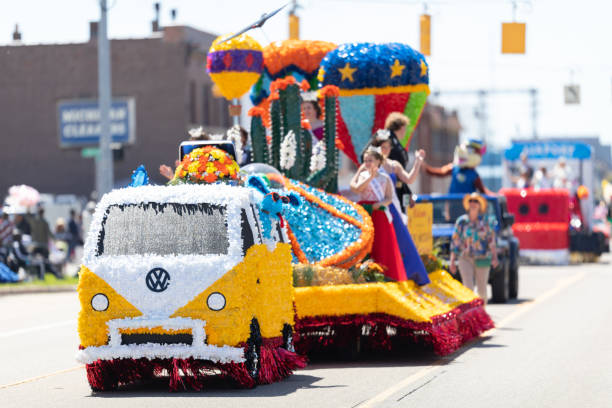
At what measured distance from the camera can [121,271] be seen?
34.8 feet

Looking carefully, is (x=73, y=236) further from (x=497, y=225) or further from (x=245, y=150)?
(x=245, y=150)

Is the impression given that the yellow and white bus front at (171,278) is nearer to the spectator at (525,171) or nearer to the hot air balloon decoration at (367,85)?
the hot air balloon decoration at (367,85)

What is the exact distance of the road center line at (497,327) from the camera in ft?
34.5

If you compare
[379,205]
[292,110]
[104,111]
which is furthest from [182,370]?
[104,111]

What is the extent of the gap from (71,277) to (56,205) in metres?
23.0

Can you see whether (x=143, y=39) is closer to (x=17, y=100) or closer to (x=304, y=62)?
(x=17, y=100)

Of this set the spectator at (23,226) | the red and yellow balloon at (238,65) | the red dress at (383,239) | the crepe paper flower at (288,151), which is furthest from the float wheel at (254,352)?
the spectator at (23,226)

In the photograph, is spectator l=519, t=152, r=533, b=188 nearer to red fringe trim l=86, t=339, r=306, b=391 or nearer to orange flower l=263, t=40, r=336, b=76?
orange flower l=263, t=40, r=336, b=76

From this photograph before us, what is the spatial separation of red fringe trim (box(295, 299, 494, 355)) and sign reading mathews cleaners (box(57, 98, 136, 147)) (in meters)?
49.5

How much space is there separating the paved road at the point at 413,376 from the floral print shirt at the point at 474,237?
3.35ft

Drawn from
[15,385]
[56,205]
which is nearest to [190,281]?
[15,385]

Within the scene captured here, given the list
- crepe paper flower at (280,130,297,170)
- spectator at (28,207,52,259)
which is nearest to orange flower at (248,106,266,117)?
crepe paper flower at (280,130,297,170)

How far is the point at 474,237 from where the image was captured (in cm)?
1823

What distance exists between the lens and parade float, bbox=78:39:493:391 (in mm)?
10508
